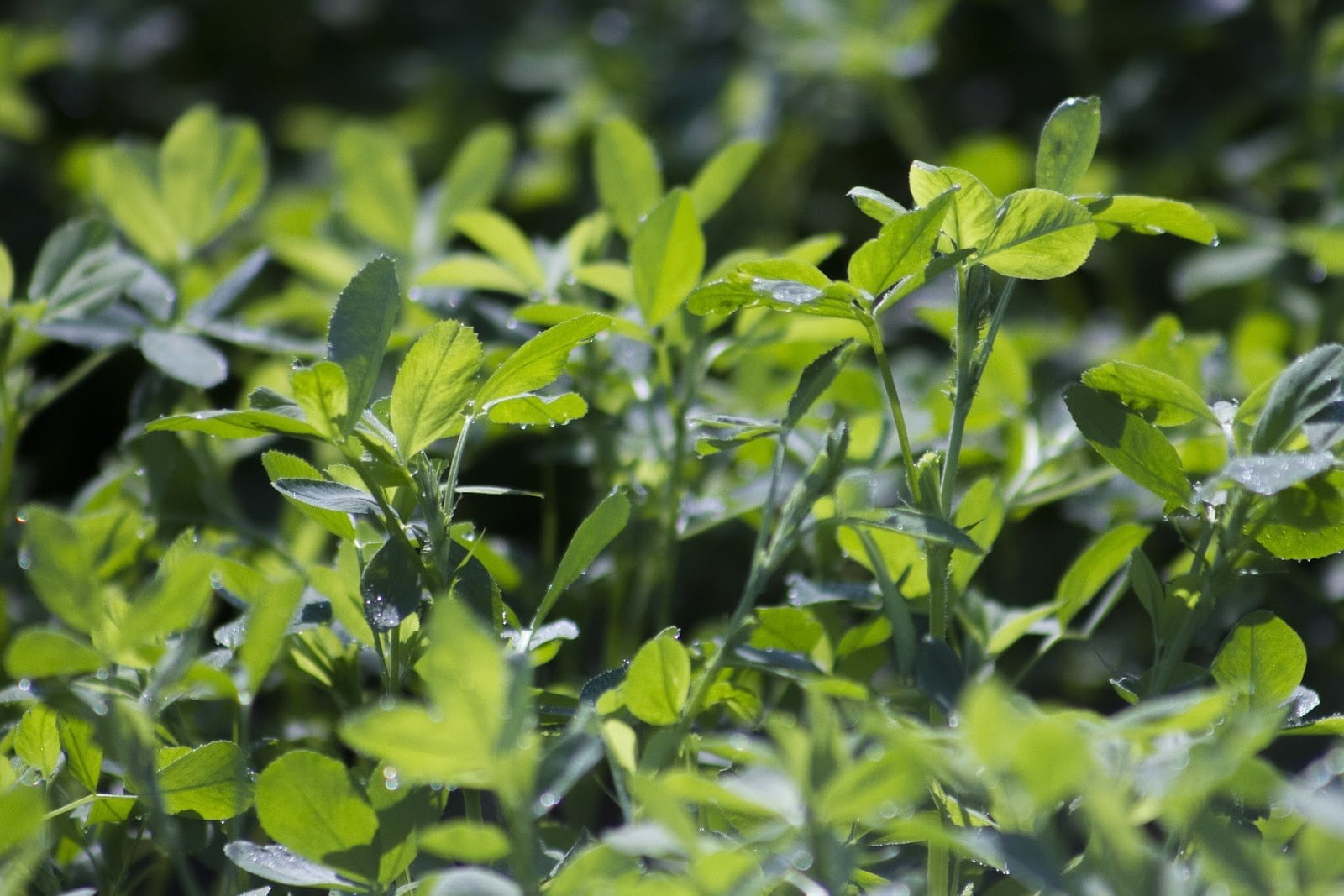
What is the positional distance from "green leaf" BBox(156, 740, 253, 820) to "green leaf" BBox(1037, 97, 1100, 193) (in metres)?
0.46

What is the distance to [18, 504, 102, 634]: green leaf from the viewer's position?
19.0 inches

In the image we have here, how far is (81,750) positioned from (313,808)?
0.16m

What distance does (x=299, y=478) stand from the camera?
56cm

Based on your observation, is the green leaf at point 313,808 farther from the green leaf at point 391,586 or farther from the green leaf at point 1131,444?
the green leaf at point 1131,444

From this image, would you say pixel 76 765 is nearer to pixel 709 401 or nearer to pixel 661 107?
pixel 709 401

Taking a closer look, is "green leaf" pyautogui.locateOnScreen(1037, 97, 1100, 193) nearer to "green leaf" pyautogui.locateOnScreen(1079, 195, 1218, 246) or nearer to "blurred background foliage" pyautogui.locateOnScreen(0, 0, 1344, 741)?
"green leaf" pyautogui.locateOnScreen(1079, 195, 1218, 246)

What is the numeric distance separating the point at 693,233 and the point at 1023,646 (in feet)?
1.99

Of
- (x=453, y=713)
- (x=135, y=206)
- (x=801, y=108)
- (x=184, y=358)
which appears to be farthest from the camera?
(x=801, y=108)

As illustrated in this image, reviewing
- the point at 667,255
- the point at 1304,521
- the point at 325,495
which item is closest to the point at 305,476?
the point at 325,495

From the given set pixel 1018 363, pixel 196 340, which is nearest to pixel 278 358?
pixel 196 340

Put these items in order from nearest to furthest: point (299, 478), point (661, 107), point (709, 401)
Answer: point (299, 478)
point (709, 401)
point (661, 107)

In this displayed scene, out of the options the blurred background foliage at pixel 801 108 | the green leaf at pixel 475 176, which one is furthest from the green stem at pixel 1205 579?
the green leaf at pixel 475 176

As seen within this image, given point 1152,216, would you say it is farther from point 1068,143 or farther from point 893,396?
point 893,396

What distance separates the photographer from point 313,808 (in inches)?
20.5
